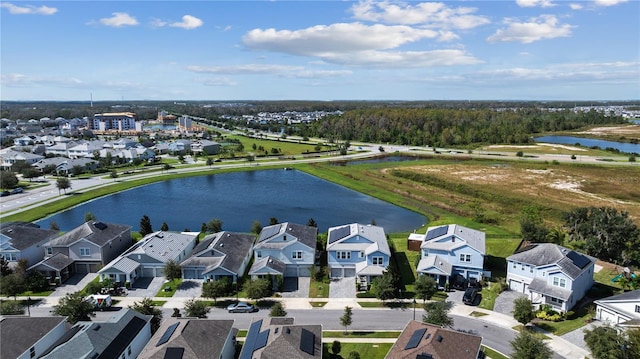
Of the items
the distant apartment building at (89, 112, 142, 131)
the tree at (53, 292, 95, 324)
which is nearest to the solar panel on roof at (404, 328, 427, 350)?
the tree at (53, 292, 95, 324)

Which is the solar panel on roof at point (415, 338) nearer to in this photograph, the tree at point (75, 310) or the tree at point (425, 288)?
the tree at point (425, 288)

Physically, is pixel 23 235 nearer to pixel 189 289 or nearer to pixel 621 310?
pixel 189 289

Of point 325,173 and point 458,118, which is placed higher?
point 458,118

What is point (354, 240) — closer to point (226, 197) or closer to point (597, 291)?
point (597, 291)

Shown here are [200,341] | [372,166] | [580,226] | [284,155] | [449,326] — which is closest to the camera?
[200,341]

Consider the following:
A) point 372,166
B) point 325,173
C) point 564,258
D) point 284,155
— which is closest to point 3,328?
point 564,258

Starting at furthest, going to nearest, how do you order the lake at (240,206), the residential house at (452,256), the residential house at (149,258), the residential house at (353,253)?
the lake at (240,206) → the residential house at (353,253) → the residential house at (149,258) → the residential house at (452,256)

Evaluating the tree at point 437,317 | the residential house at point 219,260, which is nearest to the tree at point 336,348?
the tree at point 437,317
